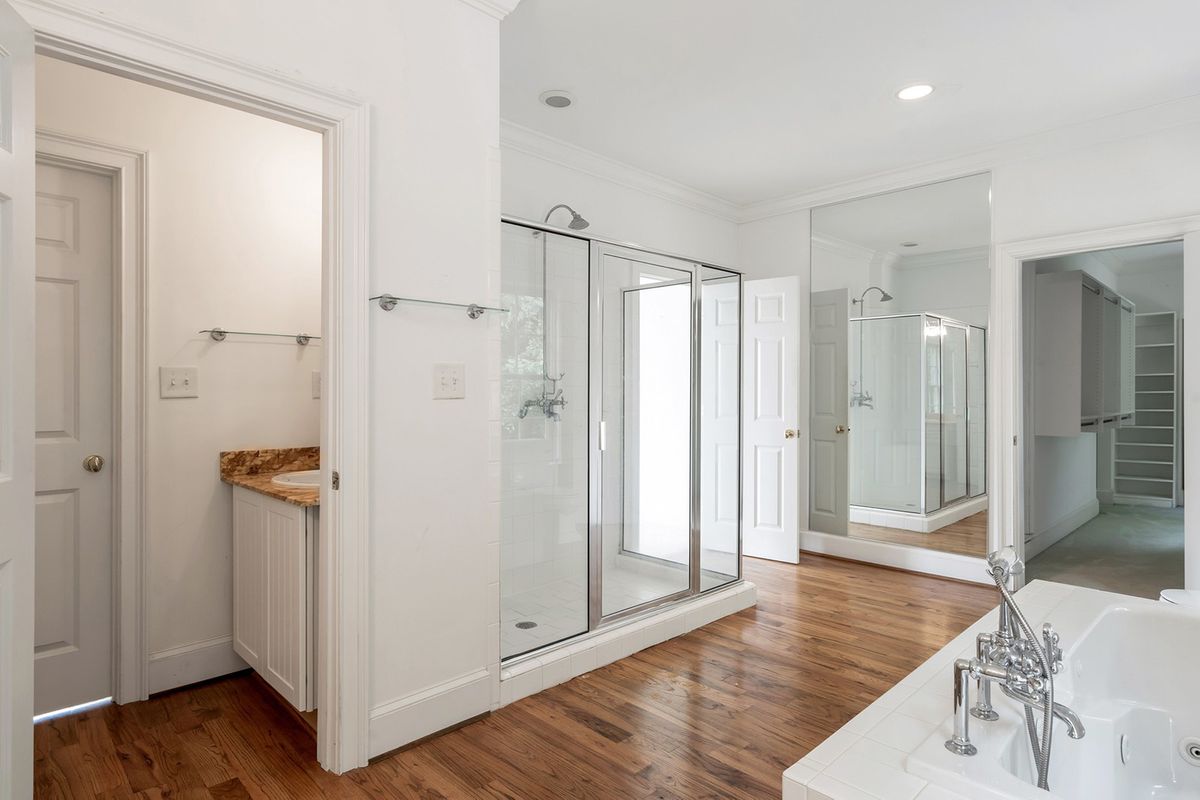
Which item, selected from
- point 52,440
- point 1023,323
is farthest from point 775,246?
point 52,440

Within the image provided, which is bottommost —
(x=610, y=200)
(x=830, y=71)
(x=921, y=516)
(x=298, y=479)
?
(x=921, y=516)

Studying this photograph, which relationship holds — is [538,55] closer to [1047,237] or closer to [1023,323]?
[1047,237]

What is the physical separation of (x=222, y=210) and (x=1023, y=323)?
4316 millimetres

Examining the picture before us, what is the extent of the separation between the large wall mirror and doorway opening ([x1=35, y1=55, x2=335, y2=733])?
11.4 ft

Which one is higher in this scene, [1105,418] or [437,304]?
[437,304]

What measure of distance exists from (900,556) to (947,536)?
1.10ft

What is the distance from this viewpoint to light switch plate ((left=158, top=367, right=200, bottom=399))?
8.26 feet

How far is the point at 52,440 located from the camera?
2.33 meters

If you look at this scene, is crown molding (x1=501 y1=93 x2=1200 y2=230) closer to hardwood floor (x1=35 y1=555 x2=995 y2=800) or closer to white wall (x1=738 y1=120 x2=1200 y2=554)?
white wall (x1=738 y1=120 x2=1200 y2=554)

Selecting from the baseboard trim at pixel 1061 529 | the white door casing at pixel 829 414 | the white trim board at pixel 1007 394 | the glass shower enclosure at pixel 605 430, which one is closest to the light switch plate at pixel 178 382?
the glass shower enclosure at pixel 605 430

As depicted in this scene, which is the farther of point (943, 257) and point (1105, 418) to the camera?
point (1105, 418)

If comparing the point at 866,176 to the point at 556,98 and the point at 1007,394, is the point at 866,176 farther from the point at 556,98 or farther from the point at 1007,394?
the point at 556,98

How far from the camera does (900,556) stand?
14.4ft

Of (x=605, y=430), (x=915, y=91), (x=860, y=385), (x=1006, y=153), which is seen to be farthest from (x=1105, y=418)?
(x=605, y=430)
